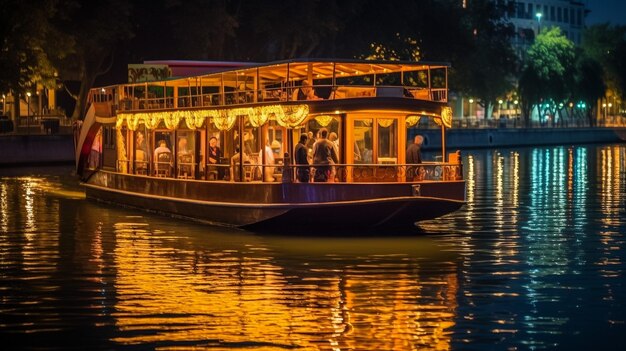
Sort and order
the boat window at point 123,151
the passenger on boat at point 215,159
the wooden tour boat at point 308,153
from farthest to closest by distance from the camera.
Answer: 1. the boat window at point 123,151
2. the passenger on boat at point 215,159
3. the wooden tour boat at point 308,153

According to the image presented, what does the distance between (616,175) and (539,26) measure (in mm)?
133222

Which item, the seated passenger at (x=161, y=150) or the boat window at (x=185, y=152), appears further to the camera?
the seated passenger at (x=161, y=150)

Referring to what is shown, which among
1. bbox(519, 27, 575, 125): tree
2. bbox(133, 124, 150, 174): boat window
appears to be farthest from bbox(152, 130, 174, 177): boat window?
bbox(519, 27, 575, 125): tree

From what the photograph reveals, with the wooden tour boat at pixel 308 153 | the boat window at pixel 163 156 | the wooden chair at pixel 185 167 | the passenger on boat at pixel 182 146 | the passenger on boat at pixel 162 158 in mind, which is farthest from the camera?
the passenger on boat at pixel 162 158

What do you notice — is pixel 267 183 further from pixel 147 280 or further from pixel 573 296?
pixel 573 296

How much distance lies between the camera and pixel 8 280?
24406mm

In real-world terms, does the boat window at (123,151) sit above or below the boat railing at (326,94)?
below

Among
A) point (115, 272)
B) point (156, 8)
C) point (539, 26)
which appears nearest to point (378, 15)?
point (156, 8)

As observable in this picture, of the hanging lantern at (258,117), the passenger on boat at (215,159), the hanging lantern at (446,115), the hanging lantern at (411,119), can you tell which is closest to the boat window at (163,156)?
the passenger on boat at (215,159)

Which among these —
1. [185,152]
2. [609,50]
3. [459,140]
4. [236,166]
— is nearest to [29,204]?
[185,152]

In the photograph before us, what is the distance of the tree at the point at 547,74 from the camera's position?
136250mm

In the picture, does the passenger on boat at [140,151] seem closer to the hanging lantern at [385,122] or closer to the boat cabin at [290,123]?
the boat cabin at [290,123]

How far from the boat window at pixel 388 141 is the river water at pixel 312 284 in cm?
185

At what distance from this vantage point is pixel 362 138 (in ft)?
107
